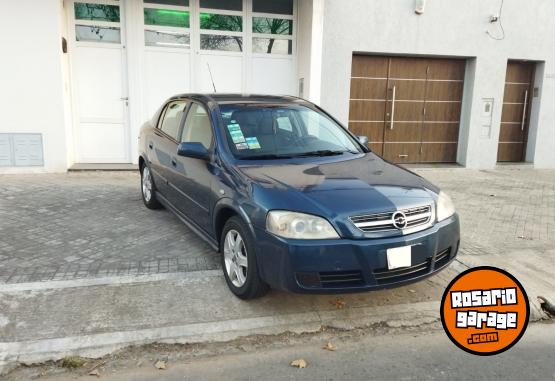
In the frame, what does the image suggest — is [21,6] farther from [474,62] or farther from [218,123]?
[474,62]

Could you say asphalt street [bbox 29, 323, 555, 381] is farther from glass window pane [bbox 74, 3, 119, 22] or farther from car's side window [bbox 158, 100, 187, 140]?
glass window pane [bbox 74, 3, 119, 22]

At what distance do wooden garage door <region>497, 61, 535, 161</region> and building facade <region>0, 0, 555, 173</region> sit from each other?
0.09 ft

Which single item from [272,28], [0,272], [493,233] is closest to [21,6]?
[272,28]

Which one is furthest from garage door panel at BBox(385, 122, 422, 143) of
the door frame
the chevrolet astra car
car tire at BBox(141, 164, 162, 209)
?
car tire at BBox(141, 164, 162, 209)

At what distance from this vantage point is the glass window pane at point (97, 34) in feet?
29.0

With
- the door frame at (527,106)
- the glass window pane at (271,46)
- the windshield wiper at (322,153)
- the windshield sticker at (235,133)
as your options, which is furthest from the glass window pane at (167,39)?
the door frame at (527,106)

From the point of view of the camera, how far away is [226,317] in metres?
3.59

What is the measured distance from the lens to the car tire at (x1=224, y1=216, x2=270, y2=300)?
137 inches

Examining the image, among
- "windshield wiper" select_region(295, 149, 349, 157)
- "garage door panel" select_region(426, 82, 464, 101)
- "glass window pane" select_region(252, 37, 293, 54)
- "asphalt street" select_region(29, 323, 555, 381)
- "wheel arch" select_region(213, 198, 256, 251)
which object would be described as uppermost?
"glass window pane" select_region(252, 37, 293, 54)

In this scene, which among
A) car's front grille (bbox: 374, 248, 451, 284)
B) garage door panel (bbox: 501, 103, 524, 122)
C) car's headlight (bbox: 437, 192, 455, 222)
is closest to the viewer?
car's front grille (bbox: 374, 248, 451, 284)

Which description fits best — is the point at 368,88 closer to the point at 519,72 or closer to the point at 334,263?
the point at 519,72

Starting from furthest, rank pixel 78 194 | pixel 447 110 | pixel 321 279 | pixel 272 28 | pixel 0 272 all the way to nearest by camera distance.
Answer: pixel 447 110 < pixel 272 28 < pixel 78 194 < pixel 0 272 < pixel 321 279

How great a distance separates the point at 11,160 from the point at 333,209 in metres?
7.28

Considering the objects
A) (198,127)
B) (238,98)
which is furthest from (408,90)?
(198,127)
